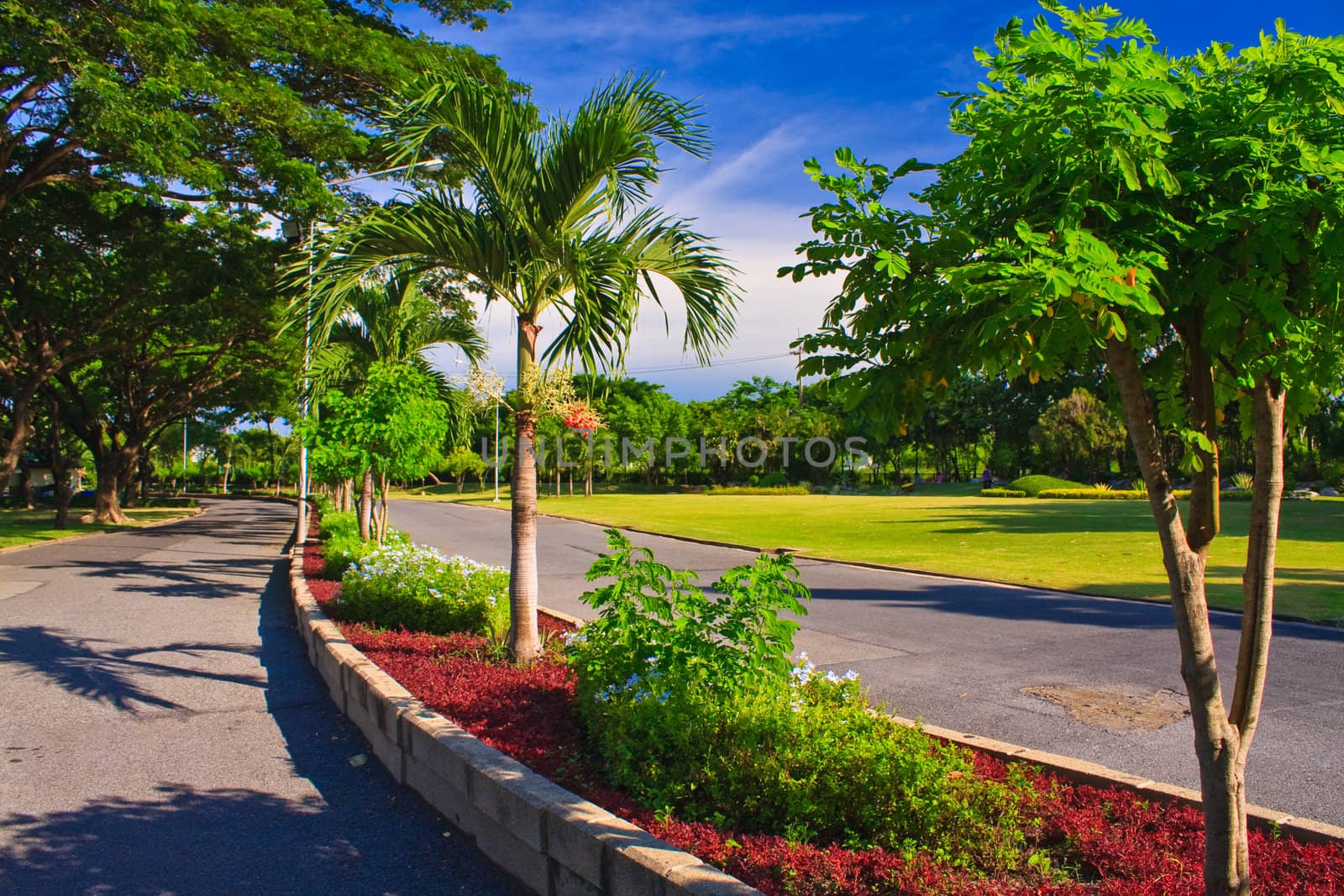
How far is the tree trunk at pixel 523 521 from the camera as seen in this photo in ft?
20.3

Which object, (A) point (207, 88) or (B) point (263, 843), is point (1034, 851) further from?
(A) point (207, 88)

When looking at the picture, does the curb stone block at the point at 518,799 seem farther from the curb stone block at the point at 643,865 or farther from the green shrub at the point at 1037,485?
the green shrub at the point at 1037,485

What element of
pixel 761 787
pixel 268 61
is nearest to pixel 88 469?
pixel 268 61

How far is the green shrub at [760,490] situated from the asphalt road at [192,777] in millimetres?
49555

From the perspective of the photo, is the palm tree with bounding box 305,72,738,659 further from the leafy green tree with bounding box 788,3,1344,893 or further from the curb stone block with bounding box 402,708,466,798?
the leafy green tree with bounding box 788,3,1344,893

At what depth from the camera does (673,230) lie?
671 cm

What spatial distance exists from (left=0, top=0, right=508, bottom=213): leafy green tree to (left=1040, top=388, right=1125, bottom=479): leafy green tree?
142 feet

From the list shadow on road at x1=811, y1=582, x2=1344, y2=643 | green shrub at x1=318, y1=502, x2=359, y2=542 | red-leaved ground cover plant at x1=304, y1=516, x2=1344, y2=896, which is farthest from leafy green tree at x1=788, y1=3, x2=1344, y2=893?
green shrub at x1=318, y1=502, x2=359, y2=542

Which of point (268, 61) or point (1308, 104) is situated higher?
point (268, 61)

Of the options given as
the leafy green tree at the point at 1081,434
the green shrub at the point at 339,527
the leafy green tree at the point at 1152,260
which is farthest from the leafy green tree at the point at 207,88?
the leafy green tree at the point at 1081,434

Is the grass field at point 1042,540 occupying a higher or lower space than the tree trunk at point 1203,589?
lower

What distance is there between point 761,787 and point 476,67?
14186mm

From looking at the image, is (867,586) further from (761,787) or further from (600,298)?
(761,787)

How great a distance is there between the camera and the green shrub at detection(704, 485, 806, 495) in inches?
2288
